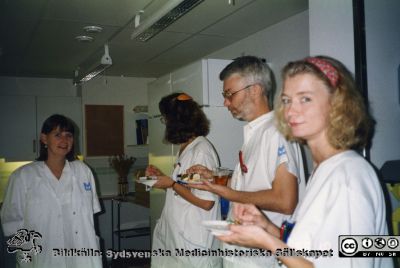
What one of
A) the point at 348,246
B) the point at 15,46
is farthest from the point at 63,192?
the point at 15,46

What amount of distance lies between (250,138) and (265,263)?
0.60m

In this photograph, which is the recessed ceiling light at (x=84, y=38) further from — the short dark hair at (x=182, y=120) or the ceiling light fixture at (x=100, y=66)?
the short dark hair at (x=182, y=120)

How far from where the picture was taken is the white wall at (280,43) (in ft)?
9.39

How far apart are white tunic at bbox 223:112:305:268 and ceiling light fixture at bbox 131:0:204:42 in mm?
956

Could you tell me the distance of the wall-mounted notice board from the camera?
502 centimetres

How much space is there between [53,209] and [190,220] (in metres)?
0.90

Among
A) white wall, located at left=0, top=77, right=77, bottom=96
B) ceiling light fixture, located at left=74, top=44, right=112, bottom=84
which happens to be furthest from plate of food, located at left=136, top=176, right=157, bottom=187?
white wall, located at left=0, top=77, right=77, bottom=96

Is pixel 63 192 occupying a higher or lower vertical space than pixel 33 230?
higher

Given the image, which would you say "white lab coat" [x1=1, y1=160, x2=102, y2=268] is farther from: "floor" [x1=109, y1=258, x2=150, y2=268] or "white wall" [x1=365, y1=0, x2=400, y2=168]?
"floor" [x1=109, y1=258, x2=150, y2=268]

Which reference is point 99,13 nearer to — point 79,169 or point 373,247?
point 79,169

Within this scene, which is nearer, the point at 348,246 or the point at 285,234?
the point at 348,246

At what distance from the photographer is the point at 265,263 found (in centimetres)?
149

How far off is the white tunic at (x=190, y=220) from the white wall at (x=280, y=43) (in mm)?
1326

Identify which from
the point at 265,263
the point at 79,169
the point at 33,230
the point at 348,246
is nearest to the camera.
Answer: the point at 348,246
